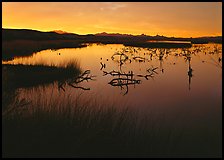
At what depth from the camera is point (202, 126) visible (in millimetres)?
9906

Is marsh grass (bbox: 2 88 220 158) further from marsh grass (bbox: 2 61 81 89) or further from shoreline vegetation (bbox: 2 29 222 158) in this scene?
marsh grass (bbox: 2 61 81 89)

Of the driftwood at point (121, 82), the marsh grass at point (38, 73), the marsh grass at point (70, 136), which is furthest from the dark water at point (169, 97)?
the marsh grass at point (38, 73)

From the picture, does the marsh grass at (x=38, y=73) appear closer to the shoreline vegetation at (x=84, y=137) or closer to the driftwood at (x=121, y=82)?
the driftwood at (x=121, y=82)

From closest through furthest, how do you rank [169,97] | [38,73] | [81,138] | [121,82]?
[81,138] < [169,97] < [121,82] < [38,73]

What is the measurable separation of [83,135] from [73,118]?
79 centimetres

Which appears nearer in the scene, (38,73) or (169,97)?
A: (169,97)

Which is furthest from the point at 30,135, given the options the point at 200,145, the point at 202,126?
the point at 202,126

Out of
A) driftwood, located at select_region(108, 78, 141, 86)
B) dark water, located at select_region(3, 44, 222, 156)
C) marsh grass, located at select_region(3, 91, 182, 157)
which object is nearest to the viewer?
marsh grass, located at select_region(3, 91, 182, 157)

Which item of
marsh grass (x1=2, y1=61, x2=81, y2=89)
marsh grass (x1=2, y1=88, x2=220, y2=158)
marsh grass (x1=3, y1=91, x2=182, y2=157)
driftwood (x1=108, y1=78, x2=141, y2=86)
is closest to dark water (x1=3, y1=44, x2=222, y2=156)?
driftwood (x1=108, y1=78, x2=141, y2=86)

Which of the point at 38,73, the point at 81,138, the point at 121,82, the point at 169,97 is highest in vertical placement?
the point at 38,73

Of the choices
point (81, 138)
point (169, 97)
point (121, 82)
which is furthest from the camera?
point (121, 82)

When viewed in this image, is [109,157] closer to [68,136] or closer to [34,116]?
[68,136]

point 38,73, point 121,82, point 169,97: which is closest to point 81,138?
point 169,97

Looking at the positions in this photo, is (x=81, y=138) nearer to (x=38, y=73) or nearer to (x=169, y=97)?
(x=169, y=97)
